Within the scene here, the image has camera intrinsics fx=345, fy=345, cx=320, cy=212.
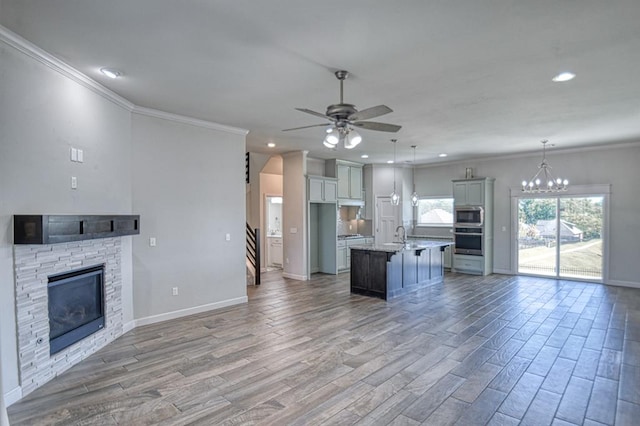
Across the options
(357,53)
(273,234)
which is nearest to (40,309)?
(357,53)

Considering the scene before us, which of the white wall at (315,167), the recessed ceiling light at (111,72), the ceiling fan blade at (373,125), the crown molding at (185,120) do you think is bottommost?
the ceiling fan blade at (373,125)

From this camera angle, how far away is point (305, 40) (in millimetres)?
2848

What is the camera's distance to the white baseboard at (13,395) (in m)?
2.77

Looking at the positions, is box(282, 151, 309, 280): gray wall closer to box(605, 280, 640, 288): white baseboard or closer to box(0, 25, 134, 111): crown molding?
box(0, 25, 134, 111): crown molding

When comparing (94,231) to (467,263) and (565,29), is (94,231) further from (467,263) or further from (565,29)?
(467,263)

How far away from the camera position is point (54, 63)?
3266 mm

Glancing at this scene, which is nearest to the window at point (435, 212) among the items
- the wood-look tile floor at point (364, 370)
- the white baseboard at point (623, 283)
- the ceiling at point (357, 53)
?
the white baseboard at point (623, 283)

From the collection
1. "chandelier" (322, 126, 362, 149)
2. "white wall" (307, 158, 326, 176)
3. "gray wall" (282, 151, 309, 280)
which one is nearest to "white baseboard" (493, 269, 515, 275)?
"gray wall" (282, 151, 309, 280)

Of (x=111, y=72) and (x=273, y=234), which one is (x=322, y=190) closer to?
(x=273, y=234)

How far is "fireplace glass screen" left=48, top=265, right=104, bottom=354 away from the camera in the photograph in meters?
3.38

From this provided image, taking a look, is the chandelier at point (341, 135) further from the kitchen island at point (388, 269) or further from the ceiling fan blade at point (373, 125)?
the kitchen island at point (388, 269)

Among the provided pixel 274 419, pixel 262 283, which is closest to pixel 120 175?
pixel 274 419

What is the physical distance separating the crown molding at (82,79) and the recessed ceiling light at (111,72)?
0.26m

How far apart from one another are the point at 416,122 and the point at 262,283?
4.68m
